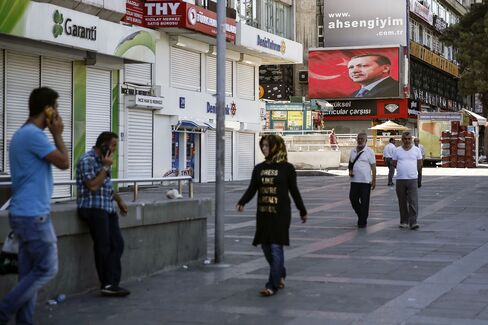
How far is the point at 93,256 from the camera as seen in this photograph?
8539 mm

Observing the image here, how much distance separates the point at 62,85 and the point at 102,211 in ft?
53.6

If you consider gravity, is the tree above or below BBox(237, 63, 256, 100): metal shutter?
above

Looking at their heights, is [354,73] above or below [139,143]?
above

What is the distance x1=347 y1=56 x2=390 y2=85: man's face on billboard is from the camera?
62.2m

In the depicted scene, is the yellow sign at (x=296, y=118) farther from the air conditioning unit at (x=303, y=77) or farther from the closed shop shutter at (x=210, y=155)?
the closed shop shutter at (x=210, y=155)

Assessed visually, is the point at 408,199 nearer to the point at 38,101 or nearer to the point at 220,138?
the point at 220,138

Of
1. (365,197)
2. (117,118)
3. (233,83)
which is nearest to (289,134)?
(233,83)

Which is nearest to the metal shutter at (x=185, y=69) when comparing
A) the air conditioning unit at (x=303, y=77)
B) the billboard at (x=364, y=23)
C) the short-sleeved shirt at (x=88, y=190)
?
the short-sleeved shirt at (x=88, y=190)

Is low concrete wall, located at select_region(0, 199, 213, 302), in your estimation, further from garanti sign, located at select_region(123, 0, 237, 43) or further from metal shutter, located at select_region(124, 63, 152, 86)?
garanti sign, located at select_region(123, 0, 237, 43)

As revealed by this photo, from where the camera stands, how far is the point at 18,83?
22.0 meters

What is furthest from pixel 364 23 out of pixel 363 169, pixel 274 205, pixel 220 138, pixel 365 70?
pixel 274 205

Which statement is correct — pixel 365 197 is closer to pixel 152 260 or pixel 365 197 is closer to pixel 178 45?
pixel 152 260

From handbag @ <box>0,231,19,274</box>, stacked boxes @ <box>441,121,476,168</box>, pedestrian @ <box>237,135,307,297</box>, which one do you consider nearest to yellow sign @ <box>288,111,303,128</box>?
stacked boxes @ <box>441,121,476,168</box>

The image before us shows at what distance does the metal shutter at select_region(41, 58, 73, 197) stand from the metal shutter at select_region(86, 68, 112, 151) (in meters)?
0.94
